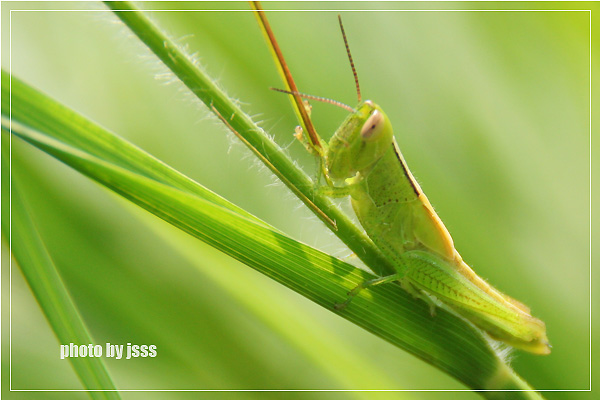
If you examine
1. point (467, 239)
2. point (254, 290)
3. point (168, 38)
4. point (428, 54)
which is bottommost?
point (254, 290)

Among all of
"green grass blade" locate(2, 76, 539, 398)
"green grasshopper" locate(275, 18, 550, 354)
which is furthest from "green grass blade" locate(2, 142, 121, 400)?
"green grasshopper" locate(275, 18, 550, 354)

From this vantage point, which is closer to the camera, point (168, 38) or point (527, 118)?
point (168, 38)

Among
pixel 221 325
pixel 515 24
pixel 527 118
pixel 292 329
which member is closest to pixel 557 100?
pixel 527 118

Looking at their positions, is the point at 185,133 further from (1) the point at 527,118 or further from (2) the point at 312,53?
(1) the point at 527,118

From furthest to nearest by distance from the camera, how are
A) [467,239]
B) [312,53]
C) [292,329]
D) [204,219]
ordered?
[312,53]
[467,239]
[292,329]
[204,219]

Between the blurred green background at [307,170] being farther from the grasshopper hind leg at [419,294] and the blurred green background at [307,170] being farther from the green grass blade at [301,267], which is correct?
the green grass blade at [301,267]

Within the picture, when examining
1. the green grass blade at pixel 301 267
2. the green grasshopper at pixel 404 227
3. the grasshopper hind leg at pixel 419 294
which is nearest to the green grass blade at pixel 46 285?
the green grass blade at pixel 301 267
